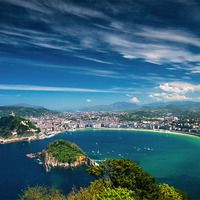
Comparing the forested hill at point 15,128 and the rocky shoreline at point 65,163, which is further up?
the forested hill at point 15,128

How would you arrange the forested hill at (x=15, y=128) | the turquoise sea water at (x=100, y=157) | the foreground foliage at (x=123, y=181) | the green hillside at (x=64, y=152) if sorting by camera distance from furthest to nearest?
1. the forested hill at (x=15, y=128)
2. the green hillside at (x=64, y=152)
3. the turquoise sea water at (x=100, y=157)
4. the foreground foliage at (x=123, y=181)

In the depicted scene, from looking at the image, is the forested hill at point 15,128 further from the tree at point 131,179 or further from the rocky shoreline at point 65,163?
the tree at point 131,179

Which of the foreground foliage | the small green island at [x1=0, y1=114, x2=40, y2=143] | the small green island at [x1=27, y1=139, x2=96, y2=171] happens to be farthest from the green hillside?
the small green island at [x1=0, y1=114, x2=40, y2=143]

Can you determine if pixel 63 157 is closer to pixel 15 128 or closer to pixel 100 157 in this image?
pixel 100 157

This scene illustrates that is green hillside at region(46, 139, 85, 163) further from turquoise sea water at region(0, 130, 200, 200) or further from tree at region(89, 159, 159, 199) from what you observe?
tree at region(89, 159, 159, 199)

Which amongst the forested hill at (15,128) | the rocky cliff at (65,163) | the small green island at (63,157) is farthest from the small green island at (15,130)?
the rocky cliff at (65,163)

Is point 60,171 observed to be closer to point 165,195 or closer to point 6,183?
point 6,183
